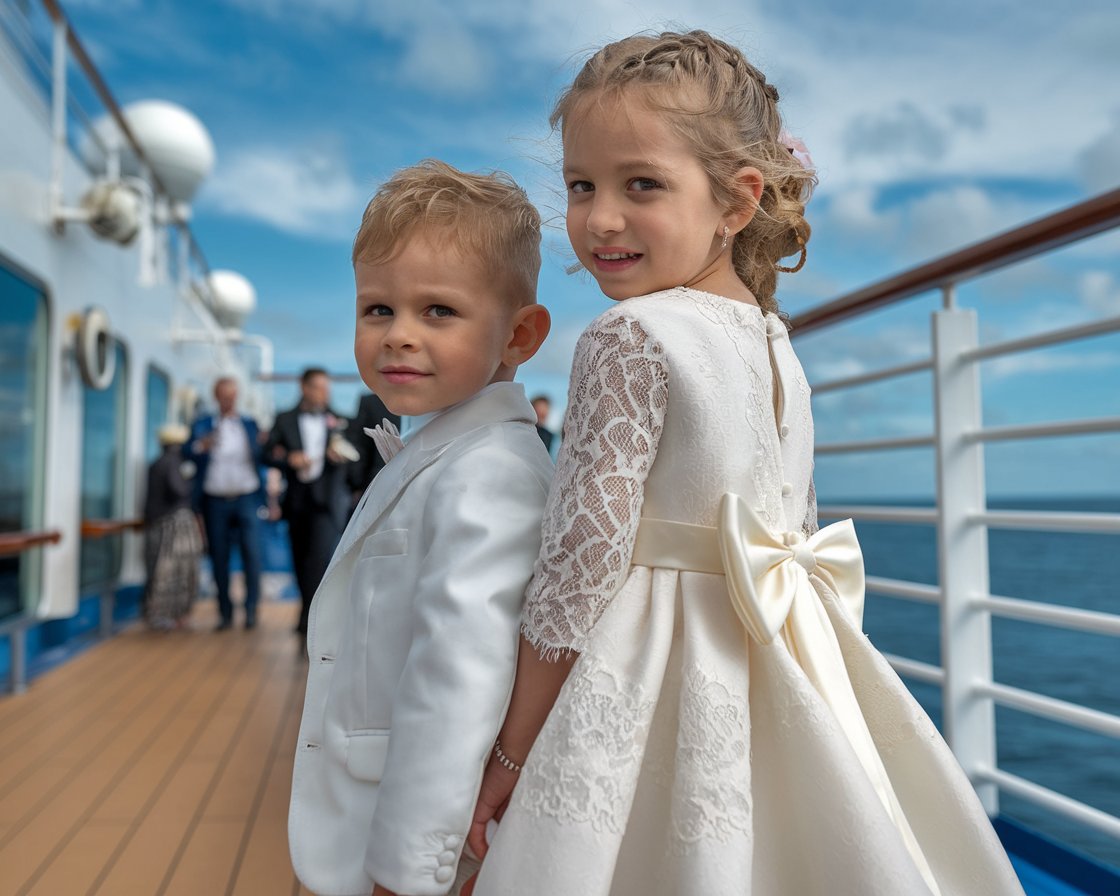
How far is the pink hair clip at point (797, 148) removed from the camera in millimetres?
1018

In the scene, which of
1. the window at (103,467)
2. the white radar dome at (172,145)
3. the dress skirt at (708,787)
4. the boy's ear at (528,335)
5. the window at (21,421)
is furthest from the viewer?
the white radar dome at (172,145)

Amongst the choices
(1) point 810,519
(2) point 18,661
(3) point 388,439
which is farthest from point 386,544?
(2) point 18,661

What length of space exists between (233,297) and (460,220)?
14442 millimetres

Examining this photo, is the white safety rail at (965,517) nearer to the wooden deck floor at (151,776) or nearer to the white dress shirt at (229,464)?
the wooden deck floor at (151,776)

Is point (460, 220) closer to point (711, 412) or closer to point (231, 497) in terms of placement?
point (711, 412)

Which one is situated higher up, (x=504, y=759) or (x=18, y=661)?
(x=504, y=759)

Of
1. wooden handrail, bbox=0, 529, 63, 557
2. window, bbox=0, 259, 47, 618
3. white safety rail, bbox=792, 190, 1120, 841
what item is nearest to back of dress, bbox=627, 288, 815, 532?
white safety rail, bbox=792, 190, 1120, 841

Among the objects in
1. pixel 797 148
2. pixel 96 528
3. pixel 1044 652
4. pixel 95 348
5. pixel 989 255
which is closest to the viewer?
pixel 797 148

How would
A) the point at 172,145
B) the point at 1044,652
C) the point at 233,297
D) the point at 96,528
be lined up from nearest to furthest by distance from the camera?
1. the point at 96,528
2. the point at 172,145
3. the point at 233,297
4. the point at 1044,652

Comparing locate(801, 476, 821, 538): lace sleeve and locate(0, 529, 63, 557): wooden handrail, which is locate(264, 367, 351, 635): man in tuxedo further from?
locate(801, 476, 821, 538): lace sleeve

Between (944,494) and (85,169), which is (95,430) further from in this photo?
(944,494)

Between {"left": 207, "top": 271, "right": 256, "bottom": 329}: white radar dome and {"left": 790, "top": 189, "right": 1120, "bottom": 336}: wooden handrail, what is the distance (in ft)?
A: 42.5

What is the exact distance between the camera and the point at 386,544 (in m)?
0.99

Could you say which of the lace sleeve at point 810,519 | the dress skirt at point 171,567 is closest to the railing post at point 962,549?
the lace sleeve at point 810,519
